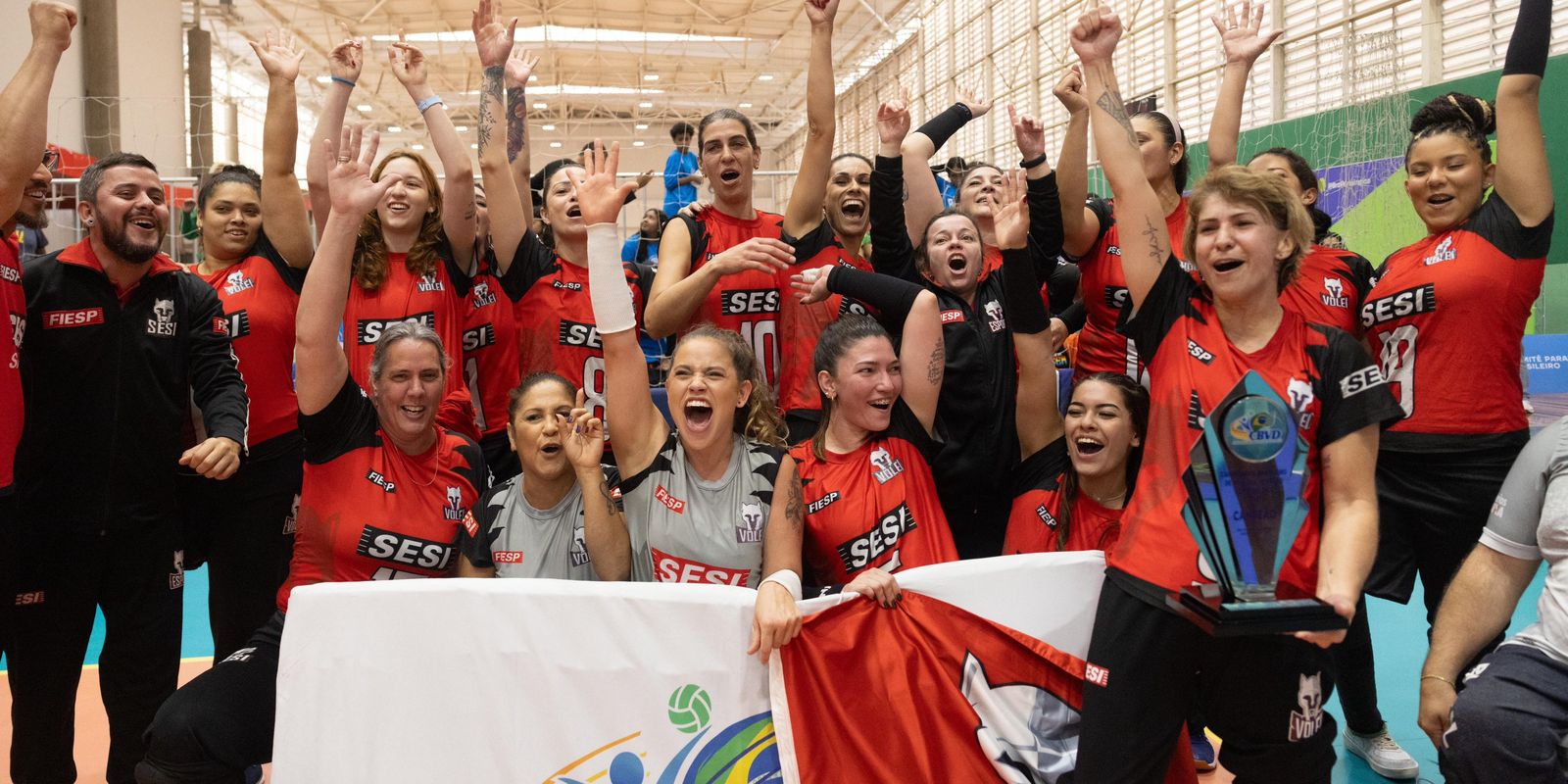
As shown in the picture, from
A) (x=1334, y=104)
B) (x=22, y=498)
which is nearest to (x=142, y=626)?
(x=22, y=498)

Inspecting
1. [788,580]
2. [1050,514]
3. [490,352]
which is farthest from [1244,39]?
[490,352]

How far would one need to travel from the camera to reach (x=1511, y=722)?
8.25ft

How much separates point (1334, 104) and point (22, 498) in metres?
11.5

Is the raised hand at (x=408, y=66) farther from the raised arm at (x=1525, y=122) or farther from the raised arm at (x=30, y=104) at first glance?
the raised arm at (x=1525, y=122)

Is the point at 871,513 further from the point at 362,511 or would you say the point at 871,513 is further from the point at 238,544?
the point at 238,544

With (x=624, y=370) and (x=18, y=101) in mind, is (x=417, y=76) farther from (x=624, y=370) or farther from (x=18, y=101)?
(x=624, y=370)

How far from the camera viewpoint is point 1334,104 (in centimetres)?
1104

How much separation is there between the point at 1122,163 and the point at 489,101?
2.67 m

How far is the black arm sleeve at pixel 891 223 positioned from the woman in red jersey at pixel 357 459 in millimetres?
1736

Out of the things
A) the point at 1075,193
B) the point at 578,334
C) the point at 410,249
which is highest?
the point at 1075,193

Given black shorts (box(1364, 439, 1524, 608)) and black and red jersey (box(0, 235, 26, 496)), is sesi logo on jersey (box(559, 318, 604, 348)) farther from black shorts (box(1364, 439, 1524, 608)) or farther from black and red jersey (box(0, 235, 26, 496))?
black shorts (box(1364, 439, 1524, 608))

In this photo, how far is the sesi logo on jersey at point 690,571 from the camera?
3236mm

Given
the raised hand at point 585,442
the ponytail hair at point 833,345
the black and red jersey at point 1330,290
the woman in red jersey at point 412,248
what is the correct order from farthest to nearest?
the woman in red jersey at point 412,248
the black and red jersey at point 1330,290
the ponytail hair at point 833,345
the raised hand at point 585,442

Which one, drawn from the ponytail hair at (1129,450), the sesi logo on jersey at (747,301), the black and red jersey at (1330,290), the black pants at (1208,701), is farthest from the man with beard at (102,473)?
the black and red jersey at (1330,290)
